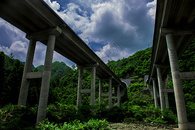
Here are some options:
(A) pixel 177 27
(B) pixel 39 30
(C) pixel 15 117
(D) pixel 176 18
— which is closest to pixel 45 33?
(B) pixel 39 30

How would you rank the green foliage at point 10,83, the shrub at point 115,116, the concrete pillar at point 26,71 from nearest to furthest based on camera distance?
the concrete pillar at point 26,71
the green foliage at point 10,83
the shrub at point 115,116

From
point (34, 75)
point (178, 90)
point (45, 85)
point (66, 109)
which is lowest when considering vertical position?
point (66, 109)

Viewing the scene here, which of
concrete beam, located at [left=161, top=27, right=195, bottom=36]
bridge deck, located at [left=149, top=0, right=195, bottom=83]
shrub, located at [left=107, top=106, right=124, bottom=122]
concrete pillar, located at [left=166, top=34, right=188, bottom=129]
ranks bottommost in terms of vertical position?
shrub, located at [left=107, top=106, right=124, bottom=122]

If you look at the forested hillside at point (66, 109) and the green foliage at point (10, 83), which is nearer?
the forested hillside at point (66, 109)

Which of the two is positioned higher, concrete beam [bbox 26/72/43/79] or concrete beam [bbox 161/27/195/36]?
concrete beam [bbox 161/27/195/36]

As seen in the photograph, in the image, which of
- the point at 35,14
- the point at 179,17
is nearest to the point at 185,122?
the point at 179,17

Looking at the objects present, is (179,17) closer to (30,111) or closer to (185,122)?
(185,122)

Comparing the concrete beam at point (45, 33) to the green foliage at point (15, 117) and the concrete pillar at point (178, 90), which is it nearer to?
the green foliage at point (15, 117)

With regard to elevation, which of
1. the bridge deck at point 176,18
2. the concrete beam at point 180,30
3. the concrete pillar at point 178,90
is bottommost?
the concrete pillar at point 178,90

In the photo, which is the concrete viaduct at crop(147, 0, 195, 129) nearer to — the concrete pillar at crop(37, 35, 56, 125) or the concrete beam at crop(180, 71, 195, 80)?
the concrete beam at crop(180, 71, 195, 80)

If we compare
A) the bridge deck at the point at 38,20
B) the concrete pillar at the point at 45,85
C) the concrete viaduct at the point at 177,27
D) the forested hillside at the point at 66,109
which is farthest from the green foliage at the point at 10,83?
the concrete viaduct at the point at 177,27

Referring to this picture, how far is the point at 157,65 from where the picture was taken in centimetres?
2247

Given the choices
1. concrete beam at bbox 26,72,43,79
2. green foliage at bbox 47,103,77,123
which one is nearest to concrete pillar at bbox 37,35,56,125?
concrete beam at bbox 26,72,43,79

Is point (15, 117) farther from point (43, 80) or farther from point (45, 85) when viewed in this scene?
point (43, 80)
